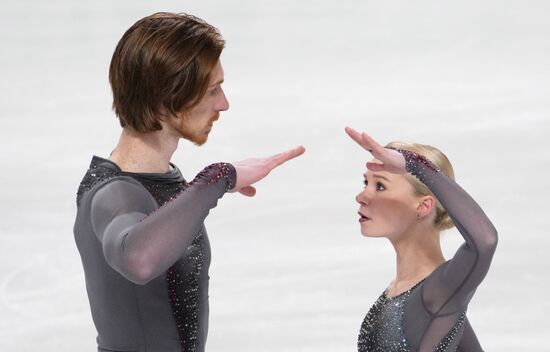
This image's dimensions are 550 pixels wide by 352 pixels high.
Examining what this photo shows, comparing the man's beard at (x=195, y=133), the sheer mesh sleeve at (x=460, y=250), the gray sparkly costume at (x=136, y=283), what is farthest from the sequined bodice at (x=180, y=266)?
the sheer mesh sleeve at (x=460, y=250)

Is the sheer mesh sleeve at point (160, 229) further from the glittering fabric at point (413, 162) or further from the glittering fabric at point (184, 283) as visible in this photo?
the glittering fabric at point (413, 162)

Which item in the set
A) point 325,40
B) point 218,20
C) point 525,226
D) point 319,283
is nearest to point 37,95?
point 218,20

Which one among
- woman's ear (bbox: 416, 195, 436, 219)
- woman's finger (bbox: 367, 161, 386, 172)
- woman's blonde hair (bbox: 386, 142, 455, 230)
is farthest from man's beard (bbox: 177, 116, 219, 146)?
woman's ear (bbox: 416, 195, 436, 219)

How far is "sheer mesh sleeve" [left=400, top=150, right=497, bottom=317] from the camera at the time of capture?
8.39 feet

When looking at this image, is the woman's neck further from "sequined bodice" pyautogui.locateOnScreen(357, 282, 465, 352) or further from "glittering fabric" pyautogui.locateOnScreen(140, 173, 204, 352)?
"glittering fabric" pyautogui.locateOnScreen(140, 173, 204, 352)

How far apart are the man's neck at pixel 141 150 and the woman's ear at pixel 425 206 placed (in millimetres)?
715

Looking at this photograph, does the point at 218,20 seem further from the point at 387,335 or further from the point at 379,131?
the point at 387,335

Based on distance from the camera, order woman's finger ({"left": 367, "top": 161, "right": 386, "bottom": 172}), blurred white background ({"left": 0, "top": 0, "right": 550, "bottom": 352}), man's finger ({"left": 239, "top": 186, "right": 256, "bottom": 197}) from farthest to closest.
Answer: blurred white background ({"left": 0, "top": 0, "right": 550, "bottom": 352}) → woman's finger ({"left": 367, "top": 161, "right": 386, "bottom": 172}) → man's finger ({"left": 239, "top": 186, "right": 256, "bottom": 197})

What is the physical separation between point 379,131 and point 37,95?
2138 millimetres

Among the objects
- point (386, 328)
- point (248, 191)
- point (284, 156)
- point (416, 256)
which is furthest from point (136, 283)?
point (416, 256)

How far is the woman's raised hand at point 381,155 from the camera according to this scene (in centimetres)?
246

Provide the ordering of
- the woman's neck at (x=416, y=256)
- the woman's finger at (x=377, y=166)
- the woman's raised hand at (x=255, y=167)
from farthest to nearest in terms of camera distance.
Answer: the woman's neck at (x=416, y=256) < the woman's finger at (x=377, y=166) < the woman's raised hand at (x=255, y=167)

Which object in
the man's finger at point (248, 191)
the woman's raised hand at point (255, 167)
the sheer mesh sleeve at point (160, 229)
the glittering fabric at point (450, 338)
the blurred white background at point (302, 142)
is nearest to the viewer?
the sheer mesh sleeve at point (160, 229)

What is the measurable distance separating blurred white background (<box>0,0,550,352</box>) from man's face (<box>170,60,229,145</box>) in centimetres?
206
